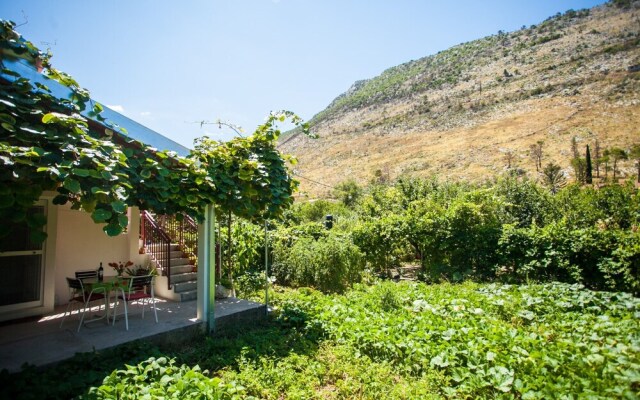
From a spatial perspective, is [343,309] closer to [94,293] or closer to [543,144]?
[94,293]

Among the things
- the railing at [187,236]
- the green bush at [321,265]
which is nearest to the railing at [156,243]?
the railing at [187,236]

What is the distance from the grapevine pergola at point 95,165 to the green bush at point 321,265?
10.0ft

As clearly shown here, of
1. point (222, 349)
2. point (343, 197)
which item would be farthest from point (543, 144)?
point (222, 349)

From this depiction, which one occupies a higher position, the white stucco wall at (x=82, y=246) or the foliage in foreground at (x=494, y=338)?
the white stucco wall at (x=82, y=246)

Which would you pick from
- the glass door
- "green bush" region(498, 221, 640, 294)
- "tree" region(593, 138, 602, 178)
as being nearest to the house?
the glass door

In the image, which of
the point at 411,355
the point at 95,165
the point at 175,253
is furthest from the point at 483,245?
the point at 95,165

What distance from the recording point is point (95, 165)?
3770 millimetres

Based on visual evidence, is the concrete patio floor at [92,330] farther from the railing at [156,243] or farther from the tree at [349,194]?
the tree at [349,194]

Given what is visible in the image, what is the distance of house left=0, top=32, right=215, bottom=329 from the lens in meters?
4.46

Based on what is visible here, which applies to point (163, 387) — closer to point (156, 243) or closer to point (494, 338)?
point (494, 338)

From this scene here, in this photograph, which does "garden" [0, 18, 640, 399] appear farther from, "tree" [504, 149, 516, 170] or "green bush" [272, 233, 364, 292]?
"tree" [504, 149, 516, 170]

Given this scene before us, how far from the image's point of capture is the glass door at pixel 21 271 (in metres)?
5.73

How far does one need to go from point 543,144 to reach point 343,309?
38270mm

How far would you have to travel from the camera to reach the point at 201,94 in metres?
8.86
